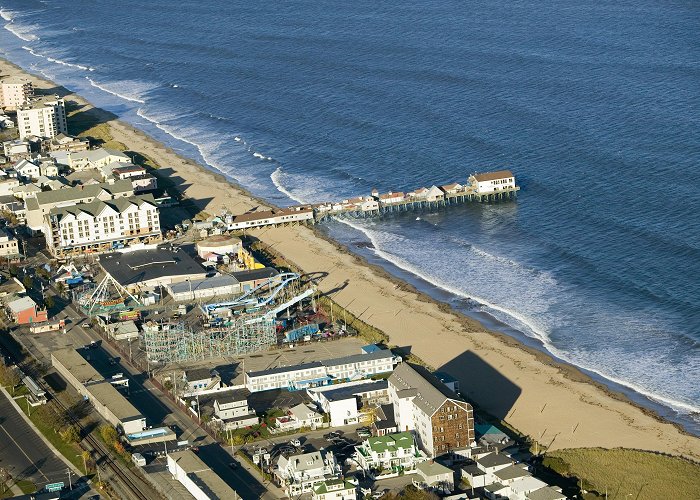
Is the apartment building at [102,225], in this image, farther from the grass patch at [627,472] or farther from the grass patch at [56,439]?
the grass patch at [627,472]

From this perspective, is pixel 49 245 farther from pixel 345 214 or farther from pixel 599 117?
pixel 599 117

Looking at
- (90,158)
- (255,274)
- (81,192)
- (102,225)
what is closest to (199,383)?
(255,274)

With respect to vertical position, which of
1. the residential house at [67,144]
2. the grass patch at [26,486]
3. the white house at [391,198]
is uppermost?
the grass patch at [26,486]

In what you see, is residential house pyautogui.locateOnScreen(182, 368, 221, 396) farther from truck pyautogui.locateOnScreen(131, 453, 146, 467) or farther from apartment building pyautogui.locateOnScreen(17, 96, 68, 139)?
apartment building pyautogui.locateOnScreen(17, 96, 68, 139)

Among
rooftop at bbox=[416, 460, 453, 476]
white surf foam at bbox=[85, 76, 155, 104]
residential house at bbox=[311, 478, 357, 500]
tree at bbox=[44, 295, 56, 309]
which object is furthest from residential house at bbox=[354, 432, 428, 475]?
white surf foam at bbox=[85, 76, 155, 104]

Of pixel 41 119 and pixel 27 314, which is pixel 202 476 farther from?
pixel 41 119

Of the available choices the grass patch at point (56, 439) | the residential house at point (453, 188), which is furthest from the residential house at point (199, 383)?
the residential house at point (453, 188)
